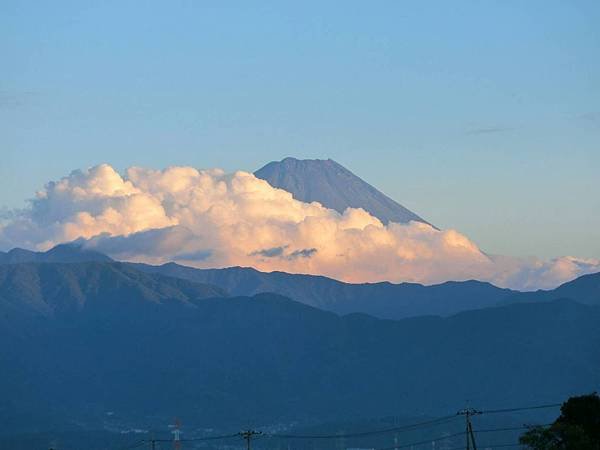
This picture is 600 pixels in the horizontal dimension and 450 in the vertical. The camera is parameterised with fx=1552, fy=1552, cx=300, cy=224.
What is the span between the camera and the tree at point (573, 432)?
12725 cm

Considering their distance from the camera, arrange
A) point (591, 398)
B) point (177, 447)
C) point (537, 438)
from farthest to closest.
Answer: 1. point (177, 447)
2. point (591, 398)
3. point (537, 438)

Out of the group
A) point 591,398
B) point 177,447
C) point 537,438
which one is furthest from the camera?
point 177,447

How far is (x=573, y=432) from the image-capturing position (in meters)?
127

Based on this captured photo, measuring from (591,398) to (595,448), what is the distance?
1026 cm

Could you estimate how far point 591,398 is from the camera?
13762 centimetres

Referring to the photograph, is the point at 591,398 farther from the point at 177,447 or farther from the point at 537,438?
the point at 177,447

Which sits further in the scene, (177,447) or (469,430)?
(177,447)

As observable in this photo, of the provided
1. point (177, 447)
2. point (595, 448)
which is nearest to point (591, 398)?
point (595, 448)

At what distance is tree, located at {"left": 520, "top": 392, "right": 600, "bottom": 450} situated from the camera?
417 ft

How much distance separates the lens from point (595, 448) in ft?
420

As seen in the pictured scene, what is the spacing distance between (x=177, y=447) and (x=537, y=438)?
79.0 meters

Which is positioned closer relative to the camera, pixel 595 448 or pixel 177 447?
pixel 595 448

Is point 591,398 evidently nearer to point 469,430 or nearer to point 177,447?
point 469,430

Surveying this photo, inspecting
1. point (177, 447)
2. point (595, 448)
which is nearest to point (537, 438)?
point (595, 448)
